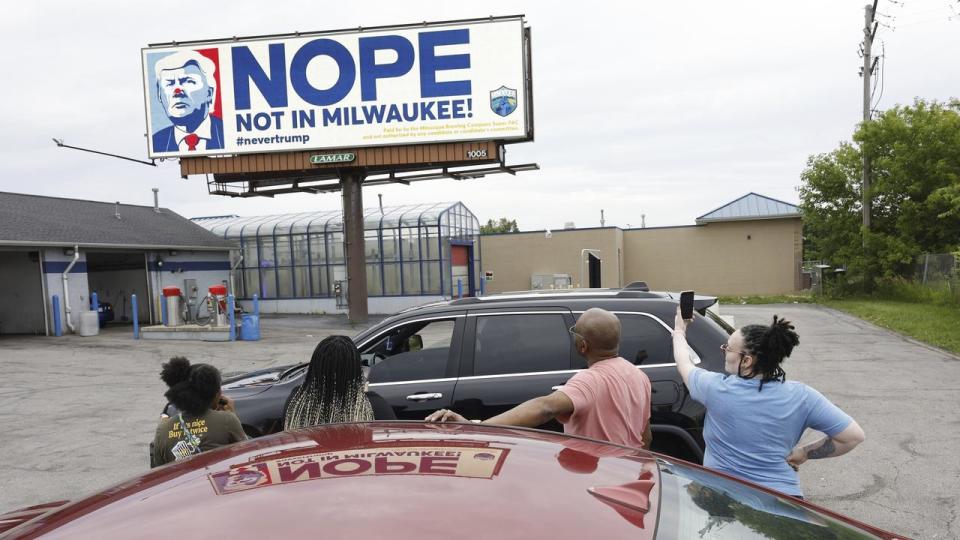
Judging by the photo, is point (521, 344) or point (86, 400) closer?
point (521, 344)

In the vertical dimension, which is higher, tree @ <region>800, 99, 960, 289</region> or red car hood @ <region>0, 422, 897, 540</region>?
tree @ <region>800, 99, 960, 289</region>

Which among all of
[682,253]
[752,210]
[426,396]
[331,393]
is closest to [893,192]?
[752,210]

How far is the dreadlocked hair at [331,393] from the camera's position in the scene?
3.12 m

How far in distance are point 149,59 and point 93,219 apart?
725 centimetres

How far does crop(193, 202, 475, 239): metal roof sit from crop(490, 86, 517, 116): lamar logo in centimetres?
632

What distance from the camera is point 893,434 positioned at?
7012mm

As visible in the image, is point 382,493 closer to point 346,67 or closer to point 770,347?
point 770,347

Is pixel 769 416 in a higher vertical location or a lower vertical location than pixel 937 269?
higher

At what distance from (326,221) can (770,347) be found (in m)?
27.1

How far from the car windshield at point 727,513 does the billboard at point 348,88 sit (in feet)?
65.5

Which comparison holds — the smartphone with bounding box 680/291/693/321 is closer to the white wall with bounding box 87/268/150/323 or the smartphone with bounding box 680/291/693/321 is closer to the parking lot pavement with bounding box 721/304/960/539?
the parking lot pavement with bounding box 721/304/960/539

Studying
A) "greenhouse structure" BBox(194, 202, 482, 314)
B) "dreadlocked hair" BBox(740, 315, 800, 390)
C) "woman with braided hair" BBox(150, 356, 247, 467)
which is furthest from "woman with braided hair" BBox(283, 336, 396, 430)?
"greenhouse structure" BBox(194, 202, 482, 314)

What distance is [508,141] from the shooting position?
72.6 ft

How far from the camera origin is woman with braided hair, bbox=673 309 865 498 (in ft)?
9.62
